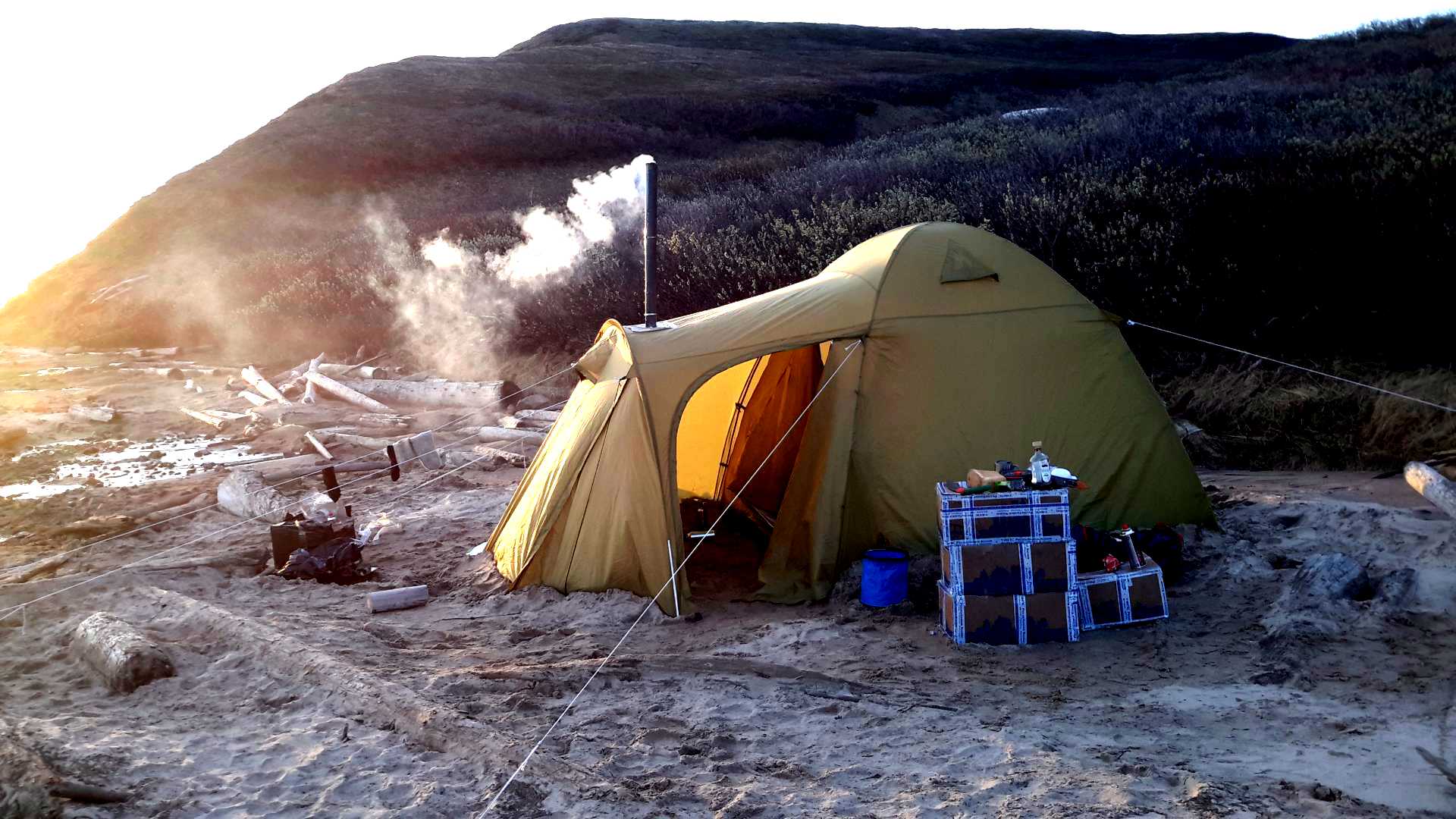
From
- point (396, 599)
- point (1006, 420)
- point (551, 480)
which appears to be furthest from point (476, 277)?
point (1006, 420)

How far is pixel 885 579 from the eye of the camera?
250 inches

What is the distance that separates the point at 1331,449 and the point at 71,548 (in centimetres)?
1079

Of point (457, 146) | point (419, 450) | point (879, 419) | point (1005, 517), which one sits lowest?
point (419, 450)

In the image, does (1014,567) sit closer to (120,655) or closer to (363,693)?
(363,693)

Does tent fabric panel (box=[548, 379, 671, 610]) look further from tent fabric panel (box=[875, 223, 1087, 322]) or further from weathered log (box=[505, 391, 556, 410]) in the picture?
weathered log (box=[505, 391, 556, 410])

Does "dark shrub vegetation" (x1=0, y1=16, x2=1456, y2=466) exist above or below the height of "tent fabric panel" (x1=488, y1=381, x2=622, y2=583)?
above

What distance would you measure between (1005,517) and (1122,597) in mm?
931

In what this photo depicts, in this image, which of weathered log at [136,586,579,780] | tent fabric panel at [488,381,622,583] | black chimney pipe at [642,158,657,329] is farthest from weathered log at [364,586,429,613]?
black chimney pipe at [642,158,657,329]

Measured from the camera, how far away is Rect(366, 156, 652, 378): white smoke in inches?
679

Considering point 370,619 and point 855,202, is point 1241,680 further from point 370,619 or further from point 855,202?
point 855,202

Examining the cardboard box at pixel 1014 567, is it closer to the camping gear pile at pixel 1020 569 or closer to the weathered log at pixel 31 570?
the camping gear pile at pixel 1020 569

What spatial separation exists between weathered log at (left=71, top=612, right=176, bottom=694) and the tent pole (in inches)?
113

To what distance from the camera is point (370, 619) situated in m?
6.61

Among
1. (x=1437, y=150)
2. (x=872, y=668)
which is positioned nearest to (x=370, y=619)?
(x=872, y=668)
